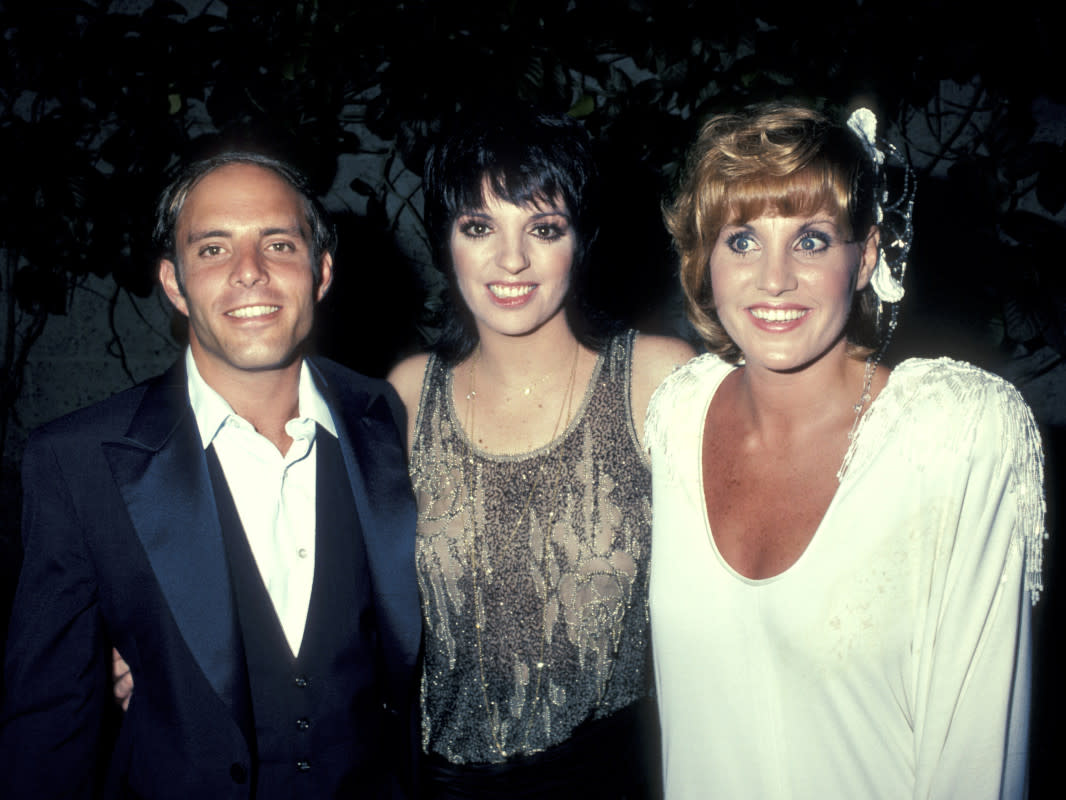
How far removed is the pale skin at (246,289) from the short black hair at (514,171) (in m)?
0.32

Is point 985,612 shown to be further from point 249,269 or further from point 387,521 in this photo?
point 249,269

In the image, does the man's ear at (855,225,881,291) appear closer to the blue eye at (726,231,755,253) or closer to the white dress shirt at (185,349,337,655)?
the blue eye at (726,231,755,253)

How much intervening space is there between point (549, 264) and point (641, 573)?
2.24 ft

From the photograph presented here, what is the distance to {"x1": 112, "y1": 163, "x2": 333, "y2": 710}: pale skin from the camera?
137 cm

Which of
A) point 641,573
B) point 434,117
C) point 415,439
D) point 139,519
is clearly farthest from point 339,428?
point 434,117

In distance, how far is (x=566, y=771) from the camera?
63.7 inches

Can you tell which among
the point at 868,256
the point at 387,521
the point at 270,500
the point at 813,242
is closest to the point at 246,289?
the point at 270,500

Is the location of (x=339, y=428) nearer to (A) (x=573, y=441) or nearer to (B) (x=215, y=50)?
(A) (x=573, y=441)

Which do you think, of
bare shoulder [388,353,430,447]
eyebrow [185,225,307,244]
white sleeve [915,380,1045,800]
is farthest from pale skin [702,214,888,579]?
eyebrow [185,225,307,244]

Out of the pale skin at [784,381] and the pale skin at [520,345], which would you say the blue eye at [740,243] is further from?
the pale skin at [520,345]

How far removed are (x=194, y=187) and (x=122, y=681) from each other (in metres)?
0.95

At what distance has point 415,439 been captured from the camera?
175cm

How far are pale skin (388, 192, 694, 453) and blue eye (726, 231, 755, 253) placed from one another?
0.42m

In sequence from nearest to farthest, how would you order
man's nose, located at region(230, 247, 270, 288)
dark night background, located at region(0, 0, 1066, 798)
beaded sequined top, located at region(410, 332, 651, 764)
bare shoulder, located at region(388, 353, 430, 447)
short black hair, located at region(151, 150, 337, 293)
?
man's nose, located at region(230, 247, 270, 288) < short black hair, located at region(151, 150, 337, 293) < beaded sequined top, located at region(410, 332, 651, 764) < bare shoulder, located at region(388, 353, 430, 447) < dark night background, located at region(0, 0, 1066, 798)
